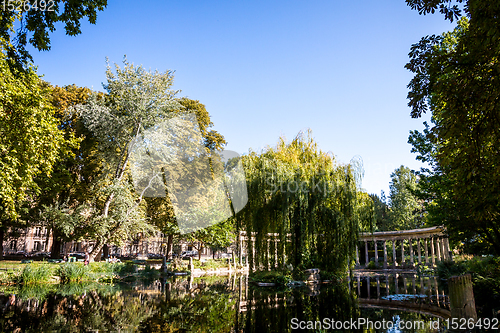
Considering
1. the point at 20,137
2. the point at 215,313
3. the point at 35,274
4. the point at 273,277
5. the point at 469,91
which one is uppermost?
the point at 20,137

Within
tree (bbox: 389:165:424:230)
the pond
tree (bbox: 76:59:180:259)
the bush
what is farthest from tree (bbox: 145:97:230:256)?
tree (bbox: 389:165:424:230)

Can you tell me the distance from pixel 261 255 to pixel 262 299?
5174mm

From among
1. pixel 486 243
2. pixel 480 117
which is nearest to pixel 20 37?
pixel 480 117

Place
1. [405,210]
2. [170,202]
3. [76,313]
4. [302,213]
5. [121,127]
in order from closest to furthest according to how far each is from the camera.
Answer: [76,313]
[302,213]
[121,127]
[170,202]
[405,210]

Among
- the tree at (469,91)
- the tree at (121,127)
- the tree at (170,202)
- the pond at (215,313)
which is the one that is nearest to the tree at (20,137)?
the pond at (215,313)

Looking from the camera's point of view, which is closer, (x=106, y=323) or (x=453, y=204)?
(x=106, y=323)

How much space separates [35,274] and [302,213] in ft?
45.8

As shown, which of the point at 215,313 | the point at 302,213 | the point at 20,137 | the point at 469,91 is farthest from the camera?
the point at 302,213

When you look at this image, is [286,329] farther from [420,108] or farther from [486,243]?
[486,243]

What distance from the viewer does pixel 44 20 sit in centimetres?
655

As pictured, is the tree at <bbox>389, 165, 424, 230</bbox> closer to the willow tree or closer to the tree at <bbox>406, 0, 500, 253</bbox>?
the willow tree

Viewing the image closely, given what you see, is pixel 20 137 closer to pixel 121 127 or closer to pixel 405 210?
pixel 121 127

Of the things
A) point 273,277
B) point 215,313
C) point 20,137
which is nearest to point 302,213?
point 273,277

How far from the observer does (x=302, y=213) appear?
17.7 m
